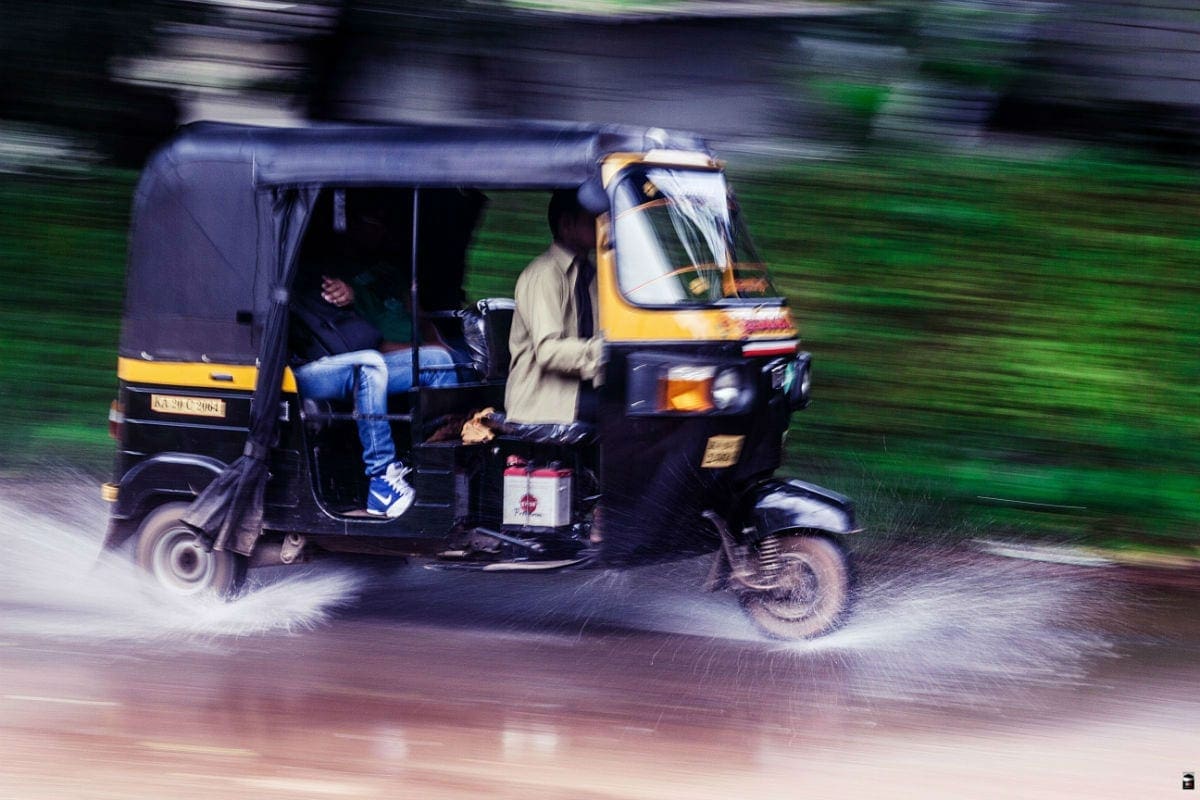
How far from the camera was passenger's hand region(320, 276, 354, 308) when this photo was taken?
21.3 feet

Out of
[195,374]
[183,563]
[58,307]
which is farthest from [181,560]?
[58,307]

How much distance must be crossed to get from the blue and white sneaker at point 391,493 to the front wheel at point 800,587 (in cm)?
154

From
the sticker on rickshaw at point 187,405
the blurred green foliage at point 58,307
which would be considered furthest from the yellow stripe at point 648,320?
the blurred green foliage at point 58,307

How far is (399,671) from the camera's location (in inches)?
228

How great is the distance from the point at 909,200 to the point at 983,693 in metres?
3.57

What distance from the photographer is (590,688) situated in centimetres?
557

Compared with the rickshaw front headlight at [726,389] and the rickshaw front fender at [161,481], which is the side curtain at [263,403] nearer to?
the rickshaw front fender at [161,481]

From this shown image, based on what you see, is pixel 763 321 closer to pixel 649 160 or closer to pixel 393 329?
pixel 649 160

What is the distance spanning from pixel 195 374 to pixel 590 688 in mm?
2366

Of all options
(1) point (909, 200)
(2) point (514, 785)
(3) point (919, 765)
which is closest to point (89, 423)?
(1) point (909, 200)

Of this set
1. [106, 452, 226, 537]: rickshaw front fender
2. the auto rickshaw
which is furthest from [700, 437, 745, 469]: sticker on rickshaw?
[106, 452, 226, 537]: rickshaw front fender

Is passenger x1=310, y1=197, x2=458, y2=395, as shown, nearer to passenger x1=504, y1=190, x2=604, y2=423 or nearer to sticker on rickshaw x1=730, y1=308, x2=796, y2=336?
passenger x1=504, y1=190, x2=604, y2=423

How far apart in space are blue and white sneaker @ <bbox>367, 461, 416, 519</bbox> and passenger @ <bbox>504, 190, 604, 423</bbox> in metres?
0.58

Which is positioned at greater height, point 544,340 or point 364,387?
point 544,340
